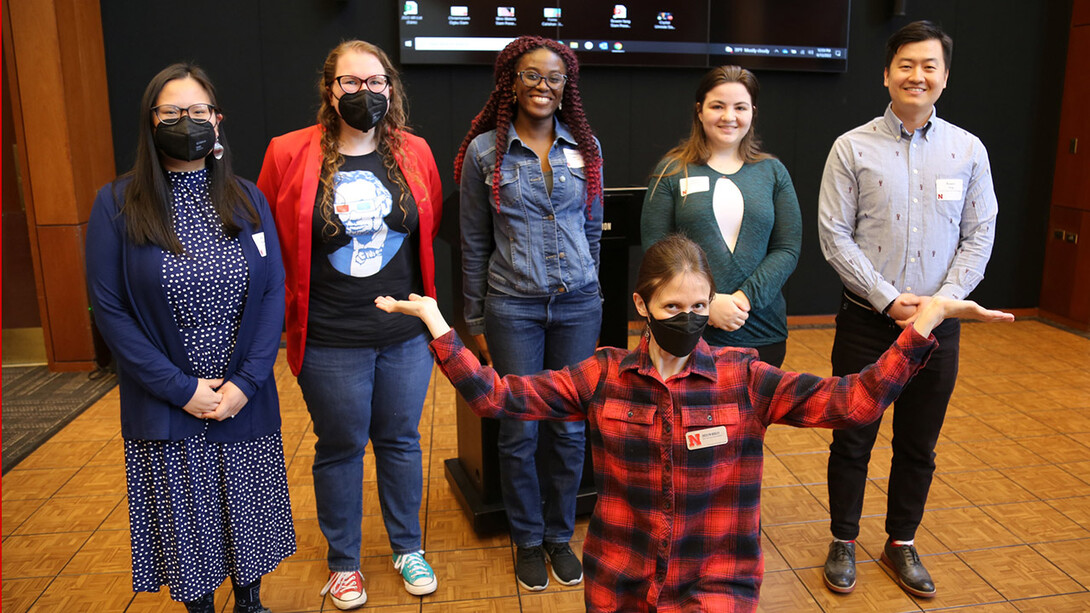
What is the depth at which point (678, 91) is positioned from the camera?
573cm

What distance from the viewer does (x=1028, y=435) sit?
392cm

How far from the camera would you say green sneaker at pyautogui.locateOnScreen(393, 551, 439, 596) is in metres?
2.62

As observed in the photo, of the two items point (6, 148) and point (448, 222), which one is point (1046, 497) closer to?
point (448, 222)

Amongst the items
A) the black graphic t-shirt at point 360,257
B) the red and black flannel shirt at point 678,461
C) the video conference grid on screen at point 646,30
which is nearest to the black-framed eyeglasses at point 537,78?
the black graphic t-shirt at point 360,257

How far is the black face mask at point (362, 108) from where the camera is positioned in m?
2.26

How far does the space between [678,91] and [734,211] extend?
351cm

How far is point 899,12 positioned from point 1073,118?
159cm

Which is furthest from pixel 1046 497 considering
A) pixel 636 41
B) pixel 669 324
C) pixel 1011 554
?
pixel 636 41

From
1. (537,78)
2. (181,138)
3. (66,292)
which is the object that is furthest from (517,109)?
(66,292)

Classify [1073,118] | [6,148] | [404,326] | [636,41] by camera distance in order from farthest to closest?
[1073,118] < [636,41] < [6,148] < [404,326]

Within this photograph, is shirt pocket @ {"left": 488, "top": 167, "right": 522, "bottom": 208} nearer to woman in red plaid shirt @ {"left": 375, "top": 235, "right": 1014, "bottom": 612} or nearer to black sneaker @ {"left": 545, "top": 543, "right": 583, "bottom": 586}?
woman in red plaid shirt @ {"left": 375, "top": 235, "right": 1014, "bottom": 612}

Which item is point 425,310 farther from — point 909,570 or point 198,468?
point 909,570

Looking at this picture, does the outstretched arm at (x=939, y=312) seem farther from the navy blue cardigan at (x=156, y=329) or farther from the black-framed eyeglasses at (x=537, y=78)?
the navy blue cardigan at (x=156, y=329)

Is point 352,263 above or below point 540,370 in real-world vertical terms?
above
